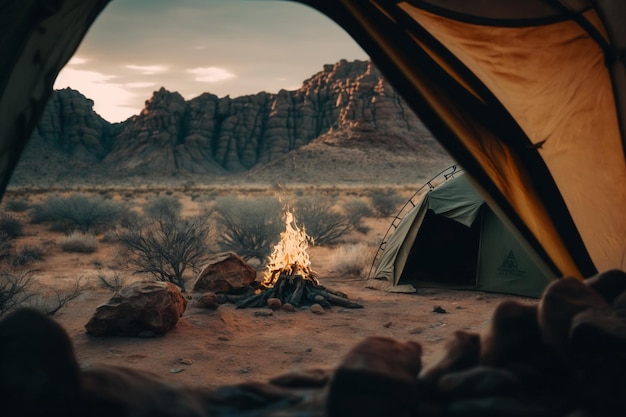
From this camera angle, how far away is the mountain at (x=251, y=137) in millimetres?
62641

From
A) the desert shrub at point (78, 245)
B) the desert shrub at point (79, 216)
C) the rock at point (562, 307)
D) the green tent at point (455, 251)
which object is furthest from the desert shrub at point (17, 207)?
the rock at point (562, 307)

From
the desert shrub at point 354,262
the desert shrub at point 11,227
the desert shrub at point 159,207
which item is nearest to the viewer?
the desert shrub at point 354,262

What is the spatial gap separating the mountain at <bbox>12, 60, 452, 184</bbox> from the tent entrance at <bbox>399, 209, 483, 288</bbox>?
45157 millimetres

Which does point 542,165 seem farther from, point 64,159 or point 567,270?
point 64,159

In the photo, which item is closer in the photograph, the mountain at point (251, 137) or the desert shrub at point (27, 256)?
the desert shrub at point (27, 256)

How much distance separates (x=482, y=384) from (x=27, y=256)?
13358 millimetres

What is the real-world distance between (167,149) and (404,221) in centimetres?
7744

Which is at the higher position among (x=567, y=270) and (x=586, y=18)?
(x=586, y=18)

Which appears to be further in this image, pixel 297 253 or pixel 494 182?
pixel 297 253

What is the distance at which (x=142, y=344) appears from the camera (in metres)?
→ 6.92

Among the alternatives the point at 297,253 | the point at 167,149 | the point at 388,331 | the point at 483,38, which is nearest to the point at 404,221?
the point at 297,253

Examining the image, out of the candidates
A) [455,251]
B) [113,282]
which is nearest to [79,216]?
[113,282]

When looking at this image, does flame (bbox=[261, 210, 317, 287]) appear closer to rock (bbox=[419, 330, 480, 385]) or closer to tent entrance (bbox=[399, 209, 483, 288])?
tent entrance (bbox=[399, 209, 483, 288])

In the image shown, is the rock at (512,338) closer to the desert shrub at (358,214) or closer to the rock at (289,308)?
the rock at (289,308)
